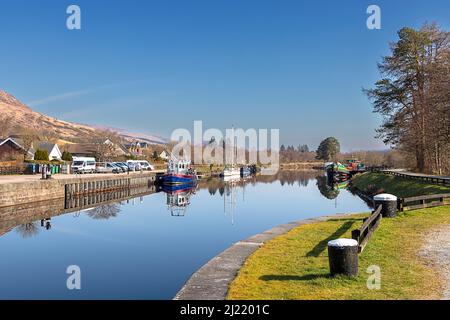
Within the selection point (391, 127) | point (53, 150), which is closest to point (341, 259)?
point (391, 127)

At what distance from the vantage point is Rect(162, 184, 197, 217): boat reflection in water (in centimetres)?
3703

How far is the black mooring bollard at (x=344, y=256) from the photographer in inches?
383

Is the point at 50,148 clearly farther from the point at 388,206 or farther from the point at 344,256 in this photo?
the point at 344,256

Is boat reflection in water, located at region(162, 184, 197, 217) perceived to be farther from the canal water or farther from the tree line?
the tree line

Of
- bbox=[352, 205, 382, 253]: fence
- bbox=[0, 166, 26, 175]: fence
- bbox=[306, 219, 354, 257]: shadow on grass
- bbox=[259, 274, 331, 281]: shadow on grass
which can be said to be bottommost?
bbox=[259, 274, 331, 281]: shadow on grass

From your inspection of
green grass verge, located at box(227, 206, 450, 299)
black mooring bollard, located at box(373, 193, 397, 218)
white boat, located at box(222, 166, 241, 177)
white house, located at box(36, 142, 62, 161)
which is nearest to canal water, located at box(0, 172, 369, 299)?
green grass verge, located at box(227, 206, 450, 299)

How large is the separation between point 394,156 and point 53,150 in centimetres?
8454

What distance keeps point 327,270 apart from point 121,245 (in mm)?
13193

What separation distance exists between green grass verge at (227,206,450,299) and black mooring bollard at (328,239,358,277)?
8.1 inches

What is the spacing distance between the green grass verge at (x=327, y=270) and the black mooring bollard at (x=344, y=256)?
21 centimetres

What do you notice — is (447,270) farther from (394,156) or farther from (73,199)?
(394,156)

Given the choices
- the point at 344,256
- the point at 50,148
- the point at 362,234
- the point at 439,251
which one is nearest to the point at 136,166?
the point at 50,148

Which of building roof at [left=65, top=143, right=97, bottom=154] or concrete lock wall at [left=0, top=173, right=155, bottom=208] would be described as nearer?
concrete lock wall at [left=0, top=173, right=155, bottom=208]

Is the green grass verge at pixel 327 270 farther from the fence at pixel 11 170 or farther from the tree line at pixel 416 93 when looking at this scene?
the fence at pixel 11 170
